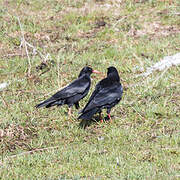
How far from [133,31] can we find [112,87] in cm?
557

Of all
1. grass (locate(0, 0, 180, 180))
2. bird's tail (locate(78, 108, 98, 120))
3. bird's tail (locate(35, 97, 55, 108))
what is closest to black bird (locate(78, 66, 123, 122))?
bird's tail (locate(78, 108, 98, 120))

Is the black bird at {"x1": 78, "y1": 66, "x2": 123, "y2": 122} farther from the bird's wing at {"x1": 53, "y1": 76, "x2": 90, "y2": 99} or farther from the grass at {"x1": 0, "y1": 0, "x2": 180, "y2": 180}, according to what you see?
the bird's wing at {"x1": 53, "y1": 76, "x2": 90, "y2": 99}

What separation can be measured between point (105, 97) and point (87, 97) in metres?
1.79

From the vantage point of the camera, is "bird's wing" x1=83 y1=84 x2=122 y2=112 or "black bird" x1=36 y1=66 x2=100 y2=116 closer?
"bird's wing" x1=83 y1=84 x2=122 y2=112

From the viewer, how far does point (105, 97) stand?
342 inches

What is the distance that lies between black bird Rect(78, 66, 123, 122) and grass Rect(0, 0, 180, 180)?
331 millimetres

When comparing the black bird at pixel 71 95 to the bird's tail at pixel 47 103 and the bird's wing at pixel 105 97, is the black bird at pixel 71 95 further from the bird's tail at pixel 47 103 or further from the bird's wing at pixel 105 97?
the bird's wing at pixel 105 97

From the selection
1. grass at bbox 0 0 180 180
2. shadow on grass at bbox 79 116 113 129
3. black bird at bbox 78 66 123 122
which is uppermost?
black bird at bbox 78 66 123 122

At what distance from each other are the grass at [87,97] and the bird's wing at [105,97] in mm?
424

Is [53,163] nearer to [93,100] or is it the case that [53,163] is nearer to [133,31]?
[93,100]

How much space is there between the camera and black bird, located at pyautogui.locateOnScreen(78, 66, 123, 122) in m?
8.38

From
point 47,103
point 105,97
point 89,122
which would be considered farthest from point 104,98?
point 47,103

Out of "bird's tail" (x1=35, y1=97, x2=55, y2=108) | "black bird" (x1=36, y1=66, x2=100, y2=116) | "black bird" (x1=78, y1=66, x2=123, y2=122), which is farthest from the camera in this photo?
"black bird" (x1=36, y1=66, x2=100, y2=116)

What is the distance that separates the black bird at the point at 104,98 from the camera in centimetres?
838
